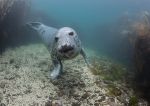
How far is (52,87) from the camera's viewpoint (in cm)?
729

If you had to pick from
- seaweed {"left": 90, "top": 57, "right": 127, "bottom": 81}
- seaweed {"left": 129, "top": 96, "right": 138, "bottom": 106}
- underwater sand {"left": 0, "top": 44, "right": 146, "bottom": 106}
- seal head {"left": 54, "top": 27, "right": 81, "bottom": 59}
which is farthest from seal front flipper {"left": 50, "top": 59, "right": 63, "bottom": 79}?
seaweed {"left": 129, "top": 96, "right": 138, "bottom": 106}

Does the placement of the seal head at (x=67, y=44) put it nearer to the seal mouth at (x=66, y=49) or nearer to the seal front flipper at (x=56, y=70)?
the seal mouth at (x=66, y=49)

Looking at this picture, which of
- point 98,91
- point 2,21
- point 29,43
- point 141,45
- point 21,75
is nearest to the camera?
point 98,91

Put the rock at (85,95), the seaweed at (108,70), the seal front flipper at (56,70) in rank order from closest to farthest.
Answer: the rock at (85,95), the seal front flipper at (56,70), the seaweed at (108,70)

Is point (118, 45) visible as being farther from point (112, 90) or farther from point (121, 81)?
point (112, 90)

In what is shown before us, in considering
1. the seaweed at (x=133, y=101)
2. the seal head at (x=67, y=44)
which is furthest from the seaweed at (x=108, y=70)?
the seal head at (x=67, y=44)

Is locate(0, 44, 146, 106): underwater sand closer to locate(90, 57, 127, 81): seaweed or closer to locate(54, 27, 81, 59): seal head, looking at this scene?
locate(90, 57, 127, 81): seaweed

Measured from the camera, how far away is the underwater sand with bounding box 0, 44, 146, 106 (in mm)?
6504

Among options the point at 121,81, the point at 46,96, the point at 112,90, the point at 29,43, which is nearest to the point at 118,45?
the point at 29,43

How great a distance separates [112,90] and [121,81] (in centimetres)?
97

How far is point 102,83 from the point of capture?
7.52 metres

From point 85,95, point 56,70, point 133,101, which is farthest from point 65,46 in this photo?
point 133,101

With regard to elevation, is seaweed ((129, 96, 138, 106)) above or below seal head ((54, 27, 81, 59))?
below

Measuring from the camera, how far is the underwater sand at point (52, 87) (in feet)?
21.3
